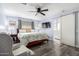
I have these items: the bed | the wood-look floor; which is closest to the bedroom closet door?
the wood-look floor

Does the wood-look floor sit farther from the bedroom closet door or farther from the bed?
the bedroom closet door

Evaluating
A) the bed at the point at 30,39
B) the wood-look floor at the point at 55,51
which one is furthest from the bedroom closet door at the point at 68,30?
the bed at the point at 30,39

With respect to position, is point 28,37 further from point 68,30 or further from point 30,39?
point 68,30

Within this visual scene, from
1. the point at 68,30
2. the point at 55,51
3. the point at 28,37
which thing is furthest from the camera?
the point at 68,30

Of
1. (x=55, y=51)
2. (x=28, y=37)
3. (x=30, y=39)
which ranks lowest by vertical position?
(x=55, y=51)

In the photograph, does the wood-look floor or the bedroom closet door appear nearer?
the wood-look floor

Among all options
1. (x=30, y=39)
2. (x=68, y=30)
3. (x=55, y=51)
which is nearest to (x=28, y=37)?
(x=30, y=39)

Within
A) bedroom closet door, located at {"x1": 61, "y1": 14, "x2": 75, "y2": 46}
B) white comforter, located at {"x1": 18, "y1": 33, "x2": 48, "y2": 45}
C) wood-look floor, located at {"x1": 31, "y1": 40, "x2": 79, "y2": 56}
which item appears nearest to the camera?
wood-look floor, located at {"x1": 31, "y1": 40, "x2": 79, "y2": 56}

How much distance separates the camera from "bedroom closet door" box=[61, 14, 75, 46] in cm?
413

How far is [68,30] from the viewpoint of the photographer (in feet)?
14.4

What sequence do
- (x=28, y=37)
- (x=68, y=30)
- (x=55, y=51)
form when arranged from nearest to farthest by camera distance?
(x=55, y=51) < (x=28, y=37) < (x=68, y=30)

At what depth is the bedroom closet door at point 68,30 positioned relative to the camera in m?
4.13

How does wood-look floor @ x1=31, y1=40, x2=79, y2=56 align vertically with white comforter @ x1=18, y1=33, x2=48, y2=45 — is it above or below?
below

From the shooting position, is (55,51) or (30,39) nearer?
(55,51)
